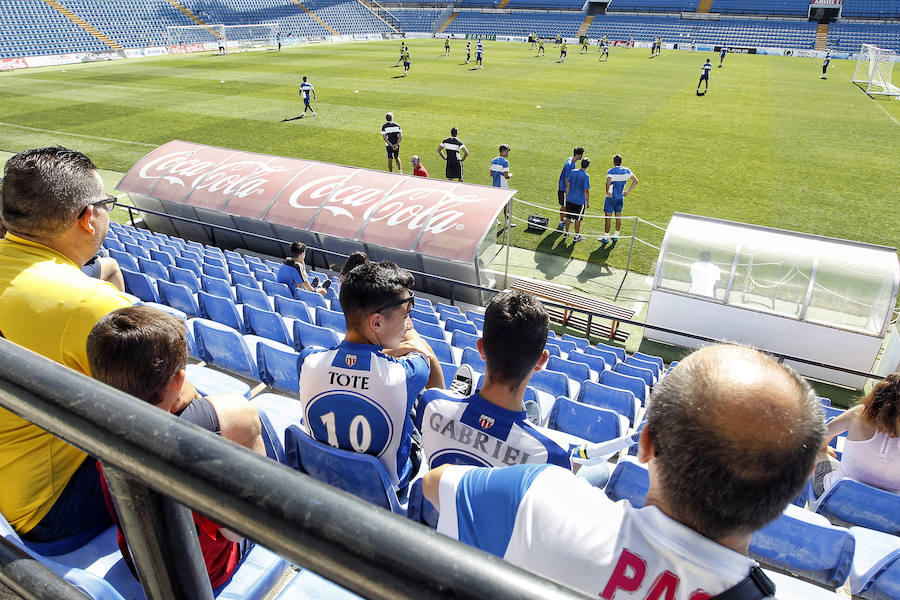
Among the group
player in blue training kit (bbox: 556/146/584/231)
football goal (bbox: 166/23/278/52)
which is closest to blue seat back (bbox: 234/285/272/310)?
player in blue training kit (bbox: 556/146/584/231)

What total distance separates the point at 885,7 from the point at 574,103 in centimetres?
5036

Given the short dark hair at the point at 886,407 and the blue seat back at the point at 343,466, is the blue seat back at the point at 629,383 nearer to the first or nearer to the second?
the short dark hair at the point at 886,407

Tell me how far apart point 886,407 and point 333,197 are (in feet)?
30.2

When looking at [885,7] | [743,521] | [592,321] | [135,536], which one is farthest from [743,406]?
[885,7]

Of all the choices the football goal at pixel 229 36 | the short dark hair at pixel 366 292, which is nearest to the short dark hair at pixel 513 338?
the short dark hair at pixel 366 292

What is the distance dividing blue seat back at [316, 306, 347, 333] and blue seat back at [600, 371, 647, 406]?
3178 millimetres

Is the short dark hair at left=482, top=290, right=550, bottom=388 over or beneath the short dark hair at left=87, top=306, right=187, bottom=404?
beneath

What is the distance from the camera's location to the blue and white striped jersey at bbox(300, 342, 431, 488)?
114 inches

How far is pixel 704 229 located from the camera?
8.81 metres

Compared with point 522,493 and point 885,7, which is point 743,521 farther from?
point 885,7

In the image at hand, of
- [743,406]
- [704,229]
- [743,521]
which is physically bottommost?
[704,229]

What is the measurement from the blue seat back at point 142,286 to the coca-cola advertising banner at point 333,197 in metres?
3.59

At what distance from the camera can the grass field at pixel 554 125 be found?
47.9 feet

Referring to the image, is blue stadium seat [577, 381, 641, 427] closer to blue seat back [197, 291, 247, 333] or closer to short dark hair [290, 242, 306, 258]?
blue seat back [197, 291, 247, 333]
